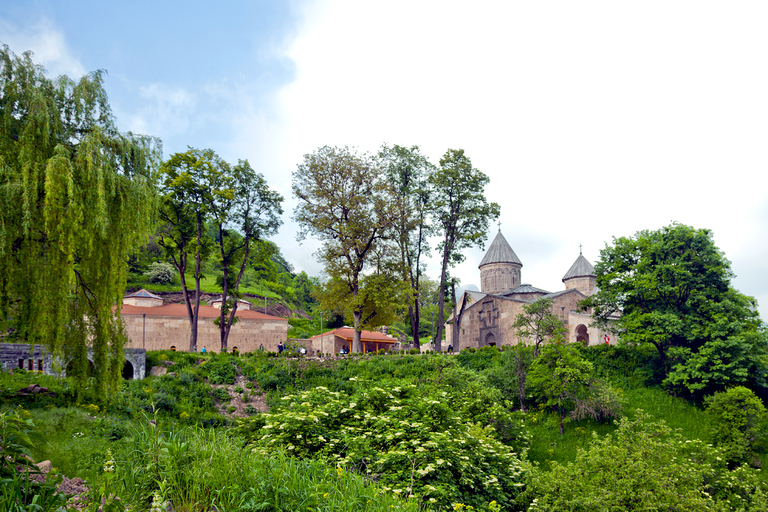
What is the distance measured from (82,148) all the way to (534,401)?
19145mm

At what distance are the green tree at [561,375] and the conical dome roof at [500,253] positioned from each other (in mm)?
22497

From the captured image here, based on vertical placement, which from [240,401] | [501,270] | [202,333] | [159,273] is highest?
[159,273]

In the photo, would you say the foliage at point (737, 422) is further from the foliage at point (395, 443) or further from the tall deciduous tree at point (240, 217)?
the tall deciduous tree at point (240, 217)

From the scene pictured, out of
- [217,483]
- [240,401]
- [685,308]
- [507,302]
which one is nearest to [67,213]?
[217,483]

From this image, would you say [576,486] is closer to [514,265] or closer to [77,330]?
[77,330]

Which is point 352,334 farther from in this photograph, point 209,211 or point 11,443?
point 11,443

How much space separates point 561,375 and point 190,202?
19.9m

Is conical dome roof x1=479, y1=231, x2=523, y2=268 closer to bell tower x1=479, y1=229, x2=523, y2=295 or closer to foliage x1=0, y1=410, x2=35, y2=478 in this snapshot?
bell tower x1=479, y1=229, x2=523, y2=295

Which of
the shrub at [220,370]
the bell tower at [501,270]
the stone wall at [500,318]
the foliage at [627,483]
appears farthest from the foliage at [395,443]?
the bell tower at [501,270]

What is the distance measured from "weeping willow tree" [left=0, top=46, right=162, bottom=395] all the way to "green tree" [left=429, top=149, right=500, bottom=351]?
61.1 ft

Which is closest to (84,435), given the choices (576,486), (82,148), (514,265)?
(82,148)

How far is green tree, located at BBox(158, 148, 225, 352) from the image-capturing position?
23.9 metres

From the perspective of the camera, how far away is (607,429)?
717 inches

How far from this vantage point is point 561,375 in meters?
18.9
